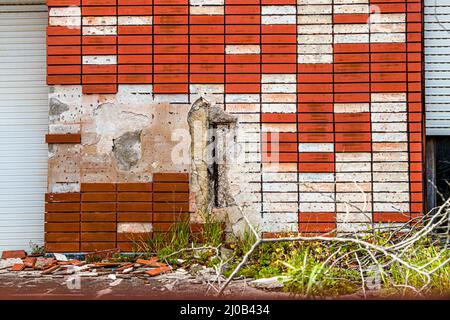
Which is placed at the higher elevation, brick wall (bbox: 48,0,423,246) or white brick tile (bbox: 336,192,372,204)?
brick wall (bbox: 48,0,423,246)

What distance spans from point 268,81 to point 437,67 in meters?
2.00

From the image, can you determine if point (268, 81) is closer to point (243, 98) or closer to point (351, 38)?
point (243, 98)

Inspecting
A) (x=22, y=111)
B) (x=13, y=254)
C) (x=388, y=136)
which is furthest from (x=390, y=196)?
(x=22, y=111)

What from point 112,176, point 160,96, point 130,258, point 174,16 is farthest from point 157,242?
point 174,16

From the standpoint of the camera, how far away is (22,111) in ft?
22.4

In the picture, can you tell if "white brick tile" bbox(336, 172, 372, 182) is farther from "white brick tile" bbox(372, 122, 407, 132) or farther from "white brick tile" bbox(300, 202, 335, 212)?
"white brick tile" bbox(372, 122, 407, 132)

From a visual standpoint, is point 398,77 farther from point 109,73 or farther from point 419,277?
point 109,73

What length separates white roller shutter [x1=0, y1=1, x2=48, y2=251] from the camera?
6820 millimetres

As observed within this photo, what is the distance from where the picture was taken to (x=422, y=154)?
20.5ft

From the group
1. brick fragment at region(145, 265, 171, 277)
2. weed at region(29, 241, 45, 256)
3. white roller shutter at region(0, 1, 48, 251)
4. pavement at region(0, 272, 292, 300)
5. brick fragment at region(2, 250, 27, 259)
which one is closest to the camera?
pavement at region(0, 272, 292, 300)

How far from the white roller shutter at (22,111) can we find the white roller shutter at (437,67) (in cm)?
459


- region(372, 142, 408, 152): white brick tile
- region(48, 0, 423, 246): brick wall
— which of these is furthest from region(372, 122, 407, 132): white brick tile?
region(372, 142, 408, 152): white brick tile

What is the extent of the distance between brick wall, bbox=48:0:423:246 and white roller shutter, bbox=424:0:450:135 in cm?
32

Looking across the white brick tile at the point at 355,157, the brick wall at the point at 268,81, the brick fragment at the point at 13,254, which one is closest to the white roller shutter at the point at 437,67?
the brick wall at the point at 268,81
